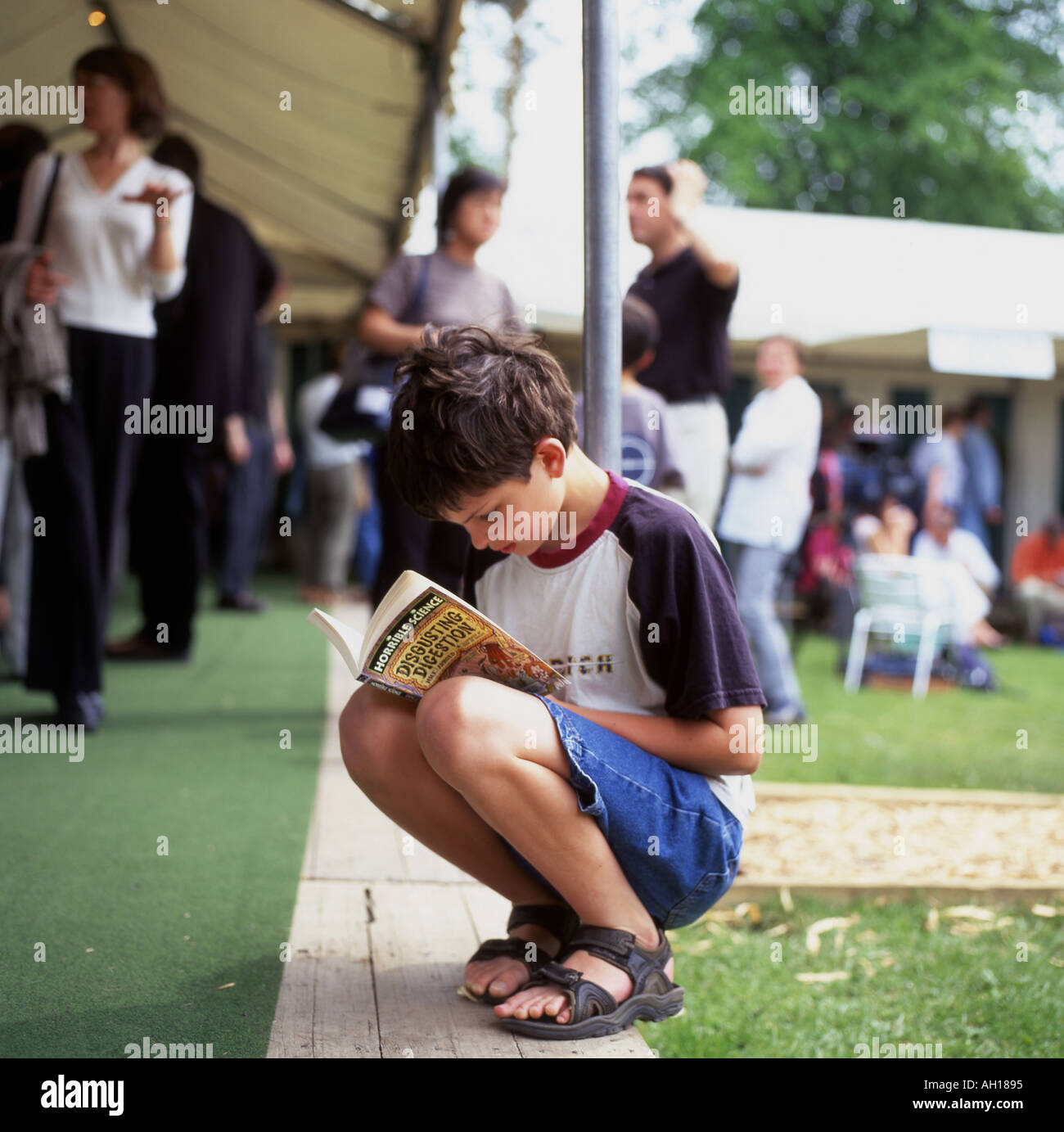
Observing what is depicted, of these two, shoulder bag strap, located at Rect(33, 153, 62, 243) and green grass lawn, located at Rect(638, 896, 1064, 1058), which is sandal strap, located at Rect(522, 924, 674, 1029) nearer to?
Result: green grass lawn, located at Rect(638, 896, 1064, 1058)

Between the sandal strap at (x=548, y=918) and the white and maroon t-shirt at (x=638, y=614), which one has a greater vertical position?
the white and maroon t-shirt at (x=638, y=614)

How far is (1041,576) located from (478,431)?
33.9 ft

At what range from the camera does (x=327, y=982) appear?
221 centimetres

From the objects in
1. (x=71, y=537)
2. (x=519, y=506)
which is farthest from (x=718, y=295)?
(x=519, y=506)

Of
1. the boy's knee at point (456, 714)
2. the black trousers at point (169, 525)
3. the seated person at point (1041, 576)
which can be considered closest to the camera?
the boy's knee at point (456, 714)

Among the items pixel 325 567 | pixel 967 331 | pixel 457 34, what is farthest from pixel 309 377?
pixel 457 34

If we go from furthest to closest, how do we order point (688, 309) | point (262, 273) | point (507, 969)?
point (262, 273)
point (688, 309)
point (507, 969)

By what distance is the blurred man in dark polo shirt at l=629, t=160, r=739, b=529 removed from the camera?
12.6 ft

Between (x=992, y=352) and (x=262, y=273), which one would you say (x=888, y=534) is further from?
(x=262, y=273)

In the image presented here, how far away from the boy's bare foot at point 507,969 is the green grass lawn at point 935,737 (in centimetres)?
248

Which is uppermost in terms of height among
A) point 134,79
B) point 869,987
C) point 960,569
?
point 134,79

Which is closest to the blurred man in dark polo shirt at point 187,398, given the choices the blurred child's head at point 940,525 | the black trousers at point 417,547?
the black trousers at point 417,547

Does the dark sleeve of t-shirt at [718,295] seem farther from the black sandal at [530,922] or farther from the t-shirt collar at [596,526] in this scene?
the black sandal at [530,922]

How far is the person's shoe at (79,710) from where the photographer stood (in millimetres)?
4031
